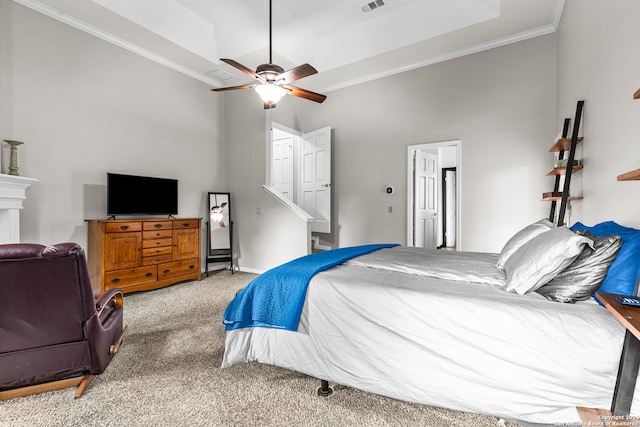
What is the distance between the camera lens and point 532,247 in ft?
5.24

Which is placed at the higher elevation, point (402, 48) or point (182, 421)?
point (402, 48)

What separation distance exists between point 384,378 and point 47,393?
1.98 meters

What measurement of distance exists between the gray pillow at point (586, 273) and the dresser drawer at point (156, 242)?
416cm

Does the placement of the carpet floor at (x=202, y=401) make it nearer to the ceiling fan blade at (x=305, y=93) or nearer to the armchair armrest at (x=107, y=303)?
the armchair armrest at (x=107, y=303)

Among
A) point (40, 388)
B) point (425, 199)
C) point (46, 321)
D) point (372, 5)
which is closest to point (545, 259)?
point (46, 321)

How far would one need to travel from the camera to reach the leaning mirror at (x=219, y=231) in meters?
4.96

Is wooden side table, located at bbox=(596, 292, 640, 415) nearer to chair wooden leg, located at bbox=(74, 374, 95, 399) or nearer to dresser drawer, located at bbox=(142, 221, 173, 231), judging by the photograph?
chair wooden leg, located at bbox=(74, 374, 95, 399)

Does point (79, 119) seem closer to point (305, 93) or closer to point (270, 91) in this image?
point (270, 91)

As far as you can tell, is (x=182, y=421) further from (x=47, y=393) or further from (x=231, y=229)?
(x=231, y=229)

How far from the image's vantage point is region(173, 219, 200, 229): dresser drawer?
164 inches

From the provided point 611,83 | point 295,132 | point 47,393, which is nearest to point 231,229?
point 295,132

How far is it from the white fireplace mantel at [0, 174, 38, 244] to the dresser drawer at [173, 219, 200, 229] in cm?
156

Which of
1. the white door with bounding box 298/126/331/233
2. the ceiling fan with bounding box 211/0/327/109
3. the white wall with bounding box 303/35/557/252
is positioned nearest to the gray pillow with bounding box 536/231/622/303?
the ceiling fan with bounding box 211/0/327/109

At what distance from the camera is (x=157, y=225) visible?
3961 mm
